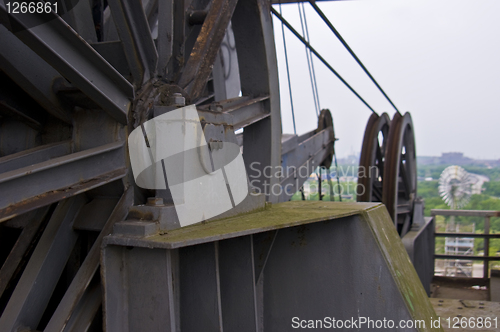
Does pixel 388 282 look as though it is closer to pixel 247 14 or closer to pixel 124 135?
pixel 124 135

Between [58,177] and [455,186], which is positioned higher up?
[58,177]

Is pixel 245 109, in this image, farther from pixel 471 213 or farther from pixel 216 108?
pixel 471 213

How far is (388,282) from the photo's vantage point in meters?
2.11

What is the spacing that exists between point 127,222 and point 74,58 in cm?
Result: 65

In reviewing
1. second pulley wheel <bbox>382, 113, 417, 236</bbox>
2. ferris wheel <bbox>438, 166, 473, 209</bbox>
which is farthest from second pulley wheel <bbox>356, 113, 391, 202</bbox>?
ferris wheel <bbox>438, 166, 473, 209</bbox>

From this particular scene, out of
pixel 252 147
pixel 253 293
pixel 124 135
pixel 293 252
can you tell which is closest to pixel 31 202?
→ pixel 124 135

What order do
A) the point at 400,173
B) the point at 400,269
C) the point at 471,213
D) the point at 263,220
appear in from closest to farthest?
the point at 263,220 < the point at 400,269 < the point at 471,213 < the point at 400,173

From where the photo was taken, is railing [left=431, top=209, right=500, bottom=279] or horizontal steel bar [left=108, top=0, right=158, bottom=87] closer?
horizontal steel bar [left=108, top=0, right=158, bottom=87]

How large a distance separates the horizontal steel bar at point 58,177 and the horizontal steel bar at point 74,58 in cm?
18

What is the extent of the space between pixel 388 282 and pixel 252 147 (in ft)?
5.34

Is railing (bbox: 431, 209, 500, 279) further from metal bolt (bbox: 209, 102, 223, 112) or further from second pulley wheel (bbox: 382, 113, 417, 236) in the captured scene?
metal bolt (bbox: 209, 102, 223, 112)

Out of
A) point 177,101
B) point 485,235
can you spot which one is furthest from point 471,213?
point 177,101

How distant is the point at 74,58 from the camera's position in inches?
64.0

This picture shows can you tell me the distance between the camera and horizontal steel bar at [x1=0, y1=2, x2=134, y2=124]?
4.80 ft
